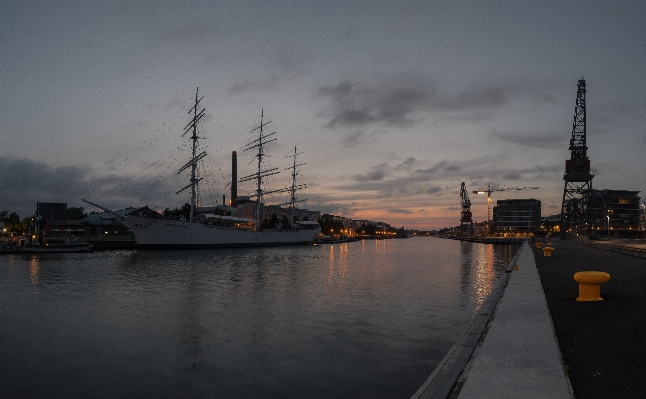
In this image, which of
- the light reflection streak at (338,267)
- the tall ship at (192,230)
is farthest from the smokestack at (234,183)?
the light reflection streak at (338,267)

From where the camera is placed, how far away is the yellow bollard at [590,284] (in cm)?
1275

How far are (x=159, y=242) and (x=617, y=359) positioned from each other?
→ 7264 cm

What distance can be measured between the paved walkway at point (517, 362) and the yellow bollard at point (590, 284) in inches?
91.4

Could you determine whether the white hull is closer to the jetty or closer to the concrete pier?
the jetty

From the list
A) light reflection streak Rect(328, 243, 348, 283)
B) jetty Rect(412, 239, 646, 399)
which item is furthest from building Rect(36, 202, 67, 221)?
jetty Rect(412, 239, 646, 399)

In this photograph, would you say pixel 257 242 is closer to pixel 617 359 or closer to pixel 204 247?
pixel 204 247

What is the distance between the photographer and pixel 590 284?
42.5 ft

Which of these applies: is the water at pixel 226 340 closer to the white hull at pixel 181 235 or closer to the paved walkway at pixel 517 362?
the paved walkway at pixel 517 362

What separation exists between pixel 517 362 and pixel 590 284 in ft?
25.0

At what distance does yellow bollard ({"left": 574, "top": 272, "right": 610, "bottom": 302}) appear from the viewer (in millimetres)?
12750

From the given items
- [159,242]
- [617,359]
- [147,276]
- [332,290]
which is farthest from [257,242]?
[617,359]

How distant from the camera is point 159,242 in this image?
72.1 metres

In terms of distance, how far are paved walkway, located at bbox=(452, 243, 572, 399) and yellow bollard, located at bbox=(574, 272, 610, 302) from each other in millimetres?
2322

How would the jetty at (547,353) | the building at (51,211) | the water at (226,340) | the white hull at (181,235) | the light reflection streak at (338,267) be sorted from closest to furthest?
the jetty at (547,353)
the water at (226,340)
the light reflection streak at (338,267)
the white hull at (181,235)
the building at (51,211)
